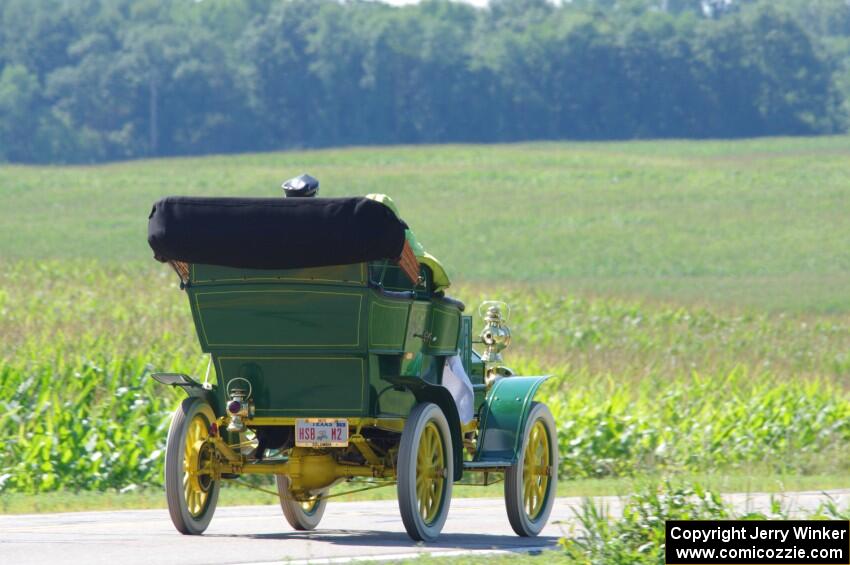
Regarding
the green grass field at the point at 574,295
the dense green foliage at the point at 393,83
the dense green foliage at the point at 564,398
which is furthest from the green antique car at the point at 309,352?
the dense green foliage at the point at 393,83

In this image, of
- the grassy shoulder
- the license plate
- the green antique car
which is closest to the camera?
the green antique car

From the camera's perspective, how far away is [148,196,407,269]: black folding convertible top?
940cm

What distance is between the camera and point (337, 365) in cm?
966

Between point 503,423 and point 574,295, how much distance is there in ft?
92.1

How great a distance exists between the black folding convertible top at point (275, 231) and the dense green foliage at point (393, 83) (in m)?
108

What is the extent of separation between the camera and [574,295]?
38.7 metres

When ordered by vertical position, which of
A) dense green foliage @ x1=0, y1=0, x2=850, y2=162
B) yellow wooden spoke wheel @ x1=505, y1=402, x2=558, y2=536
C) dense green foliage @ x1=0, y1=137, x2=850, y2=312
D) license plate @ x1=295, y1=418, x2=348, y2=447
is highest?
dense green foliage @ x1=0, y1=0, x2=850, y2=162

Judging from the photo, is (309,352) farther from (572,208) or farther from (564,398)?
(572,208)

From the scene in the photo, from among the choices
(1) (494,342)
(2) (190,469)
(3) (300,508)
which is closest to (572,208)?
(1) (494,342)

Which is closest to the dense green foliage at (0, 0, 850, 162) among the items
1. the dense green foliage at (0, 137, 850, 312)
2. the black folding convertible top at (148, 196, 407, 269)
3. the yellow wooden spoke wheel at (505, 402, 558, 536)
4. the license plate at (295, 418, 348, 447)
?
the dense green foliage at (0, 137, 850, 312)

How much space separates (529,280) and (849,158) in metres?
36.0

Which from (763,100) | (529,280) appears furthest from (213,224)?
(763,100)

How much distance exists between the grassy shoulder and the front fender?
1242 mm

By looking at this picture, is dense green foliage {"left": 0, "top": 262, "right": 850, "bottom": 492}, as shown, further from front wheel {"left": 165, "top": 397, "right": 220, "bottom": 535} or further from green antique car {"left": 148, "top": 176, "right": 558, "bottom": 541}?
green antique car {"left": 148, "top": 176, "right": 558, "bottom": 541}
